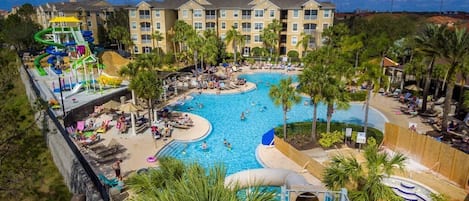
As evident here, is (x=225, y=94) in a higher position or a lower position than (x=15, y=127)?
lower

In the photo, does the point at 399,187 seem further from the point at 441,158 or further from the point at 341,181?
the point at 341,181

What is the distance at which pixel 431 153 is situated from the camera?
18.9 m

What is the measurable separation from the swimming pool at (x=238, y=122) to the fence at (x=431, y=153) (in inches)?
232

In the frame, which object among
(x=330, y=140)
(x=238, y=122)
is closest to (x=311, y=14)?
(x=238, y=122)

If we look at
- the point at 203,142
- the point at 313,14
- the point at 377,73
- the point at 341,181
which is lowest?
the point at 203,142

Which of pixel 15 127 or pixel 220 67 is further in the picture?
pixel 220 67

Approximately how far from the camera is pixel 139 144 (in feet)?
77.6

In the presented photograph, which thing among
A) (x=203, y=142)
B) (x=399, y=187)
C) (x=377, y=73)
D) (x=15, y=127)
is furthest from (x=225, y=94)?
(x=15, y=127)

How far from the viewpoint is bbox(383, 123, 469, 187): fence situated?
17016 mm

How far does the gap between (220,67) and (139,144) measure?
32.9 meters

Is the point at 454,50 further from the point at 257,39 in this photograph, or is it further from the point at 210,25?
the point at 210,25

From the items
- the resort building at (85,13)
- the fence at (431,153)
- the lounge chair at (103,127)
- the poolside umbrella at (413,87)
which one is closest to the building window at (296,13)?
the poolside umbrella at (413,87)

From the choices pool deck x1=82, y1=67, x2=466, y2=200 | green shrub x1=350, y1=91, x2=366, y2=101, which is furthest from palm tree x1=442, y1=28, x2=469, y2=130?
green shrub x1=350, y1=91, x2=366, y2=101

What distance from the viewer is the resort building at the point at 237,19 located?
59.2m
